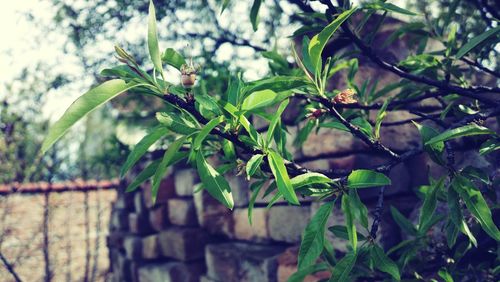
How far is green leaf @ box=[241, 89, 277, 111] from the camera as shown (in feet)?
3.25

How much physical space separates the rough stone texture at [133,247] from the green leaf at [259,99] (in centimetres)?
276

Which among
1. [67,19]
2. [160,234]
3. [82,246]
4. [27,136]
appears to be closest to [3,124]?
[27,136]

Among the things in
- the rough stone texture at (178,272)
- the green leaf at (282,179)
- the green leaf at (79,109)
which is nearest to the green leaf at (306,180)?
the green leaf at (282,179)

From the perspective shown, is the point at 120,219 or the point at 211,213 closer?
the point at 211,213

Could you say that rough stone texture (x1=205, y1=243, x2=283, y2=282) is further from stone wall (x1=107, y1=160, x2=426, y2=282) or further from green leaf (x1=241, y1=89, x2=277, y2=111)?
green leaf (x1=241, y1=89, x2=277, y2=111)

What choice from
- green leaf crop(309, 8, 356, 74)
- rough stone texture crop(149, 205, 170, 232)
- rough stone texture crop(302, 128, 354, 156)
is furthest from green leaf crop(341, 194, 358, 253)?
rough stone texture crop(149, 205, 170, 232)

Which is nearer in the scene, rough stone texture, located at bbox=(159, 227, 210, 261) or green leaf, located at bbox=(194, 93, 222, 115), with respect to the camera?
green leaf, located at bbox=(194, 93, 222, 115)

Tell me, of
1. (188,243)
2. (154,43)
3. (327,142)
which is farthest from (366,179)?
(188,243)

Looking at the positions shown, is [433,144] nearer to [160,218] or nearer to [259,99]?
[259,99]

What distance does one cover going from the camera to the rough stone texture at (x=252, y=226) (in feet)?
7.79

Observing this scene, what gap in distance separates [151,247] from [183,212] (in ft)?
1.54

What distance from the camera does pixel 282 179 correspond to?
91 cm

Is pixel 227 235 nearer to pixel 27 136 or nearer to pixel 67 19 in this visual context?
pixel 67 19

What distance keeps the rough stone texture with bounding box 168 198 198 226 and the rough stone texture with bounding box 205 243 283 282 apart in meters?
0.32
